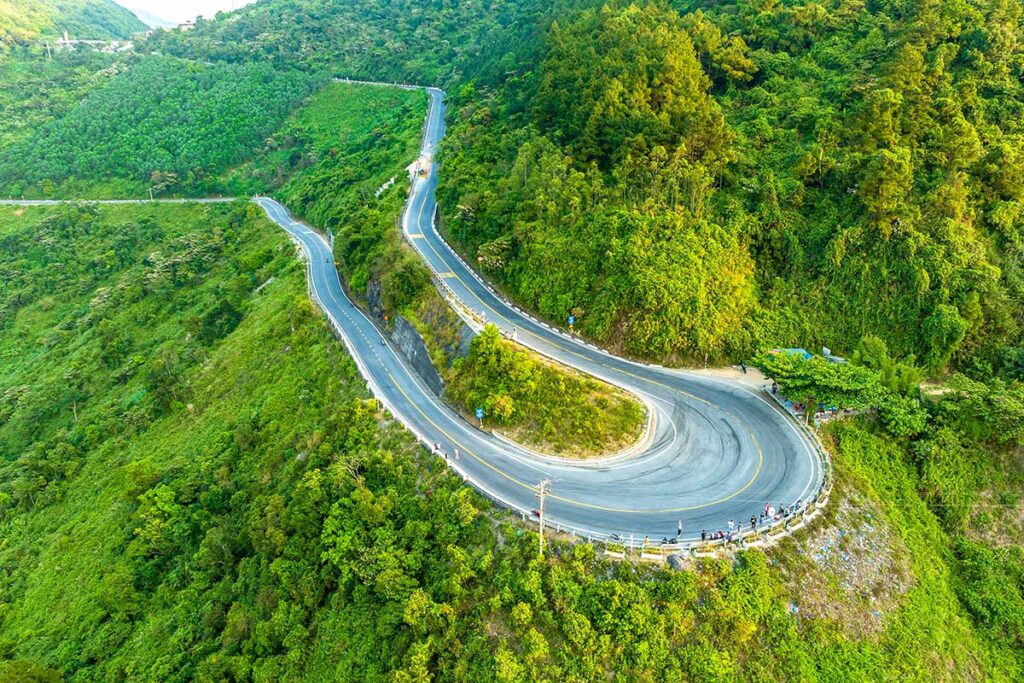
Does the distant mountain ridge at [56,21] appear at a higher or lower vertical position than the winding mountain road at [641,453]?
higher

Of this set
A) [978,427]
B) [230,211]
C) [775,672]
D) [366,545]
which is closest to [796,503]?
[775,672]

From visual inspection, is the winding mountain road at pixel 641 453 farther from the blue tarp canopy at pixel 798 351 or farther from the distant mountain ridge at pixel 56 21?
the distant mountain ridge at pixel 56 21

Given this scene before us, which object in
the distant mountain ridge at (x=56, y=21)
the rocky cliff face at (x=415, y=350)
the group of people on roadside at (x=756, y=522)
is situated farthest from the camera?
the distant mountain ridge at (x=56, y=21)

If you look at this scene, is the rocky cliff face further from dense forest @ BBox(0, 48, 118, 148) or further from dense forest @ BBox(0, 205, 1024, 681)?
dense forest @ BBox(0, 48, 118, 148)

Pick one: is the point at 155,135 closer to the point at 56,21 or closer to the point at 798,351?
the point at 56,21

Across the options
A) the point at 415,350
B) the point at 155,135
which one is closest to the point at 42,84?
the point at 155,135

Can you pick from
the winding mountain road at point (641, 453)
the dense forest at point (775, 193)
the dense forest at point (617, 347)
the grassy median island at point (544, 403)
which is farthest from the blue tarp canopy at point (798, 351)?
the grassy median island at point (544, 403)
